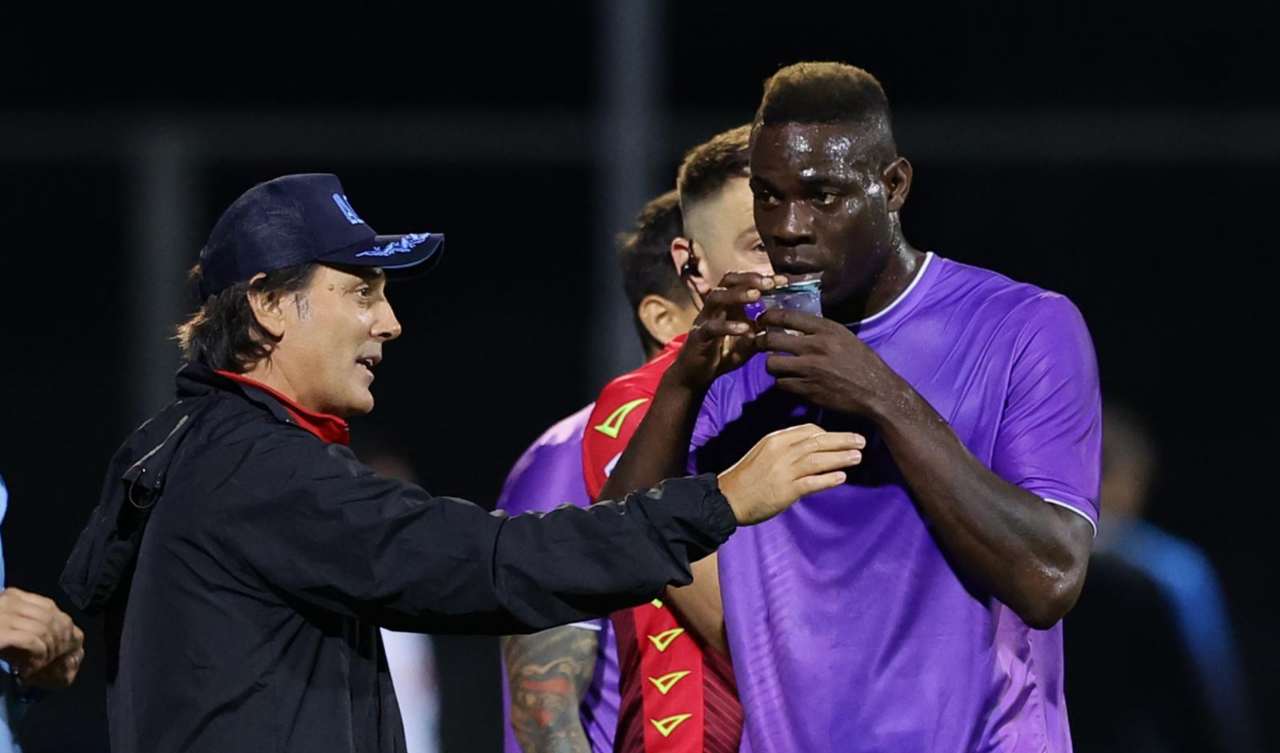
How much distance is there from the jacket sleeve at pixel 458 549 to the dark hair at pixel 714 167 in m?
1.27

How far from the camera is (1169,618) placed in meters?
5.98

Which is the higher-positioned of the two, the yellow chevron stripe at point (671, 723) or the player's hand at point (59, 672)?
the player's hand at point (59, 672)

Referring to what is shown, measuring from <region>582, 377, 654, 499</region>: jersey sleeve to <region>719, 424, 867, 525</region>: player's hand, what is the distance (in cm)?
90

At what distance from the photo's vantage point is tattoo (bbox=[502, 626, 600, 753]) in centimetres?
412

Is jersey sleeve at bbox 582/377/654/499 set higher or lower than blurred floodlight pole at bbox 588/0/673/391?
higher

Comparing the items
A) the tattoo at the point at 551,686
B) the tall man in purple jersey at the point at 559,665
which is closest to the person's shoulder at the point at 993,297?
the tall man in purple jersey at the point at 559,665

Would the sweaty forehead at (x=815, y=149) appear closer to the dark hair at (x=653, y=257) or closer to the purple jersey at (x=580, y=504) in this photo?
the purple jersey at (x=580, y=504)

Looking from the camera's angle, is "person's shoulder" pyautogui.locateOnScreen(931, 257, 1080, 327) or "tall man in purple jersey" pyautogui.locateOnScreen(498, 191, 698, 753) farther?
"tall man in purple jersey" pyautogui.locateOnScreen(498, 191, 698, 753)

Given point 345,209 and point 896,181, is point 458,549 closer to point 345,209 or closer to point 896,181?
point 345,209

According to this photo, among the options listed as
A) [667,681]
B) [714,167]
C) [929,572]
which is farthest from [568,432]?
[929,572]

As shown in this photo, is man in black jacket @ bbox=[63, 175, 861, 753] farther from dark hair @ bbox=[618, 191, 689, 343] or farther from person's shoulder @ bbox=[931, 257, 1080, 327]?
dark hair @ bbox=[618, 191, 689, 343]

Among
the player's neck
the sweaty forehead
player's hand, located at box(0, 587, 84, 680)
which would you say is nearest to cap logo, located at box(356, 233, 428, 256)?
the sweaty forehead

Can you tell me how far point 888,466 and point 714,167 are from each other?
1137 millimetres

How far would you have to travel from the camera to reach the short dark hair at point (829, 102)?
10.2ft
